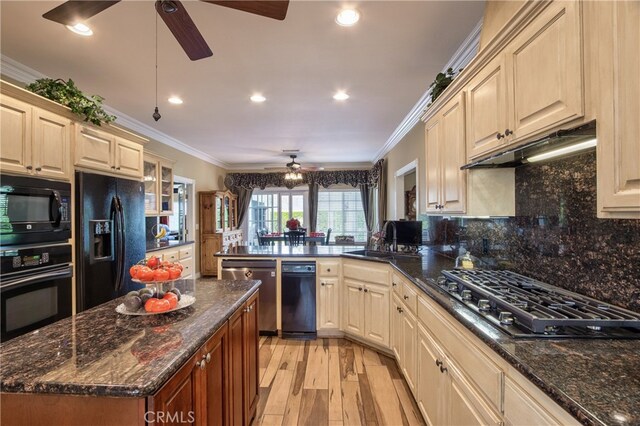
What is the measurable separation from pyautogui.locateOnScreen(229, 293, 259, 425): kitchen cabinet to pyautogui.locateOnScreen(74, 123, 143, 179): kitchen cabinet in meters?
2.00

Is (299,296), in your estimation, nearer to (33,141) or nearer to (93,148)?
(93,148)

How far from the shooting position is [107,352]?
1.00m

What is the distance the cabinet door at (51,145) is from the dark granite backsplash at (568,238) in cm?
331

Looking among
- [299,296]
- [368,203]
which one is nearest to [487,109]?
[299,296]

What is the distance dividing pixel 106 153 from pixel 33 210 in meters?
0.94

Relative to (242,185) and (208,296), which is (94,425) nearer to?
(208,296)

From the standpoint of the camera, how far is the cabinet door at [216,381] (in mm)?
1206

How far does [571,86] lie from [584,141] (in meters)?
0.24

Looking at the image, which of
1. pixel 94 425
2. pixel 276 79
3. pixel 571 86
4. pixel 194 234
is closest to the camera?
pixel 94 425

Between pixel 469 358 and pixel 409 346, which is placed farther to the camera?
pixel 409 346

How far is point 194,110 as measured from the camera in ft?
12.3

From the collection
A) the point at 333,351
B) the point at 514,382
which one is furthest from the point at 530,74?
the point at 333,351

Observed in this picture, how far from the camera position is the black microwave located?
1917 millimetres

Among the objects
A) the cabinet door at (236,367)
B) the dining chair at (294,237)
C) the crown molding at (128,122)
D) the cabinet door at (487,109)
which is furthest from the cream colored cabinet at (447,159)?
the crown molding at (128,122)
